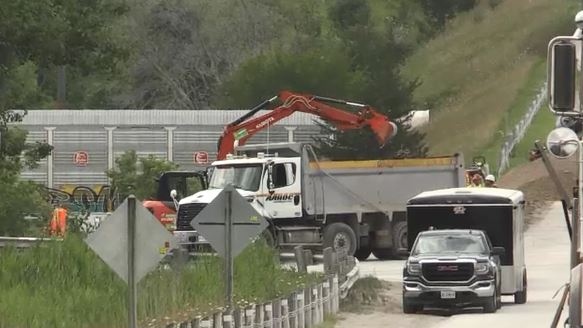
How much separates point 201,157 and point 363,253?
26561 millimetres

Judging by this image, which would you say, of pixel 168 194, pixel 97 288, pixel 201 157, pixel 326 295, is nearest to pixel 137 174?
pixel 201 157

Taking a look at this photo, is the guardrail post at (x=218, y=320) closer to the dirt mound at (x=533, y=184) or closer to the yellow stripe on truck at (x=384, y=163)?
the yellow stripe on truck at (x=384, y=163)

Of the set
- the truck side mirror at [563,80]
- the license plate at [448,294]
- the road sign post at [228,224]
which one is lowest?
the license plate at [448,294]

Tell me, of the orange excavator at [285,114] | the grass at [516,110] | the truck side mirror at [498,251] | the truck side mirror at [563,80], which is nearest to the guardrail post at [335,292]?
the truck side mirror at [498,251]

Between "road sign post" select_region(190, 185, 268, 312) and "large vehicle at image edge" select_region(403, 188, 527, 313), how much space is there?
10.5 meters

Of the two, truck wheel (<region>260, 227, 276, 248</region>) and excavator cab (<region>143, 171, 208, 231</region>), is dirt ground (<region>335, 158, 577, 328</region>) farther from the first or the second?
excavator cab (<region>143, 171, 208, 231</region>)

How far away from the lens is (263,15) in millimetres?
101375

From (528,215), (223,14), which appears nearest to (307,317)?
(528,215)

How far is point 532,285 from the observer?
116 ft

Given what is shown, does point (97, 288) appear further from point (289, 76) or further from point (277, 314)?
point (289, 76)

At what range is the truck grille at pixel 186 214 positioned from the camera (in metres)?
38.8

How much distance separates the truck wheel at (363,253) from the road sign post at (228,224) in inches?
966

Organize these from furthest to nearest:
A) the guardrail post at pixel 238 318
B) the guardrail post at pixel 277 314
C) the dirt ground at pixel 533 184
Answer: the dirt ground at pixel 533 184
the guardrail post at pixel 277 314
the guardrail post at pixel 238 318

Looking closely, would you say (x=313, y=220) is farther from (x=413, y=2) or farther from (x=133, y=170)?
(x=413, y=2)
